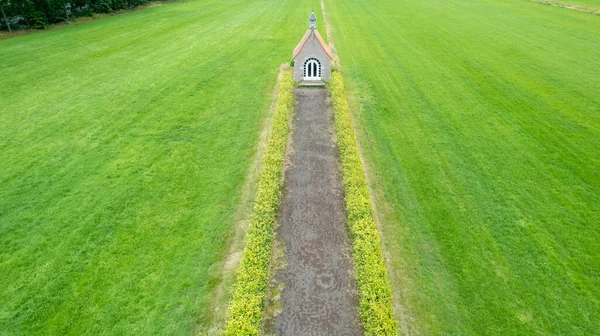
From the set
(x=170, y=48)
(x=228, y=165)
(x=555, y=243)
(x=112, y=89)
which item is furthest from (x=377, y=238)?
(x=170, y=48)

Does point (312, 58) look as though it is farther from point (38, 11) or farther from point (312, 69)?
point (38, 11)

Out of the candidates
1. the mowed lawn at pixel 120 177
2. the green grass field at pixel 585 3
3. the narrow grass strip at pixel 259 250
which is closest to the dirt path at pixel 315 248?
the narrow grass strip at pixel 259 250

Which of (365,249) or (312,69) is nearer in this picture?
(365,249)

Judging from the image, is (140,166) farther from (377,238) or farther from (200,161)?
(377,238)

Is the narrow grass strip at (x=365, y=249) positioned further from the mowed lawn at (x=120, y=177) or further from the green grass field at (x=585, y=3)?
the green grass field at (x=585, y=3)

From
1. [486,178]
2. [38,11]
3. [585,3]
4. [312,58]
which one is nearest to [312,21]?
[312,58]

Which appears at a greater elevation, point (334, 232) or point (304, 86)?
point (304, 86)
